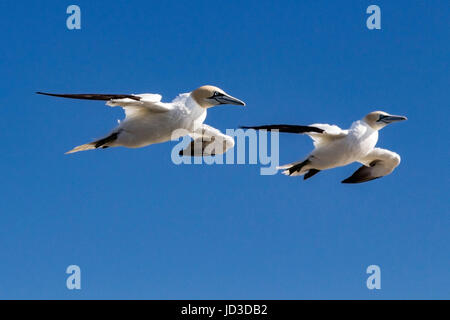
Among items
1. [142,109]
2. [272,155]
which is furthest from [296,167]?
[142,109]

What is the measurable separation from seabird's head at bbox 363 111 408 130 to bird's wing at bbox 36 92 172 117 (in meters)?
→ 5.07

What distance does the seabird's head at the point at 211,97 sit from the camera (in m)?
19.8

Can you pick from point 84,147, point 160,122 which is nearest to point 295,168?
point 160,122

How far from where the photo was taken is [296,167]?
22.0 metres

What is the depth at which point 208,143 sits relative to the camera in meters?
22.4

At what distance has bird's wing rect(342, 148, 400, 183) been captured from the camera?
75.5ft

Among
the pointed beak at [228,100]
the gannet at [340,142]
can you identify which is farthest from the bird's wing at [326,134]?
the pointed beak at [228,100]

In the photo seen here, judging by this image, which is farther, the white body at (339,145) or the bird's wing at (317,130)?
the white body at (339,145)

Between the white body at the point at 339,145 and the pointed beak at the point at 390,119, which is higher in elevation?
the pointed beak at the point at 390,119

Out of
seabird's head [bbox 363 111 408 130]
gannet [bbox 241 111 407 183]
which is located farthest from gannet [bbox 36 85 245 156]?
seabird's head [bbox 363 111 408 130]

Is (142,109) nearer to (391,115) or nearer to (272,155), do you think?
(272,155)

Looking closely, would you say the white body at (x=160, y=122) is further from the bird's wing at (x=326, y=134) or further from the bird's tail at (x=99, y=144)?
the bird's wing at (x=326, y=134)

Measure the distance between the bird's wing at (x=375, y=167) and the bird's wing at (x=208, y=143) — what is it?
11.9 ft

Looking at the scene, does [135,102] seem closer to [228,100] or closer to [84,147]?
[228,100]
